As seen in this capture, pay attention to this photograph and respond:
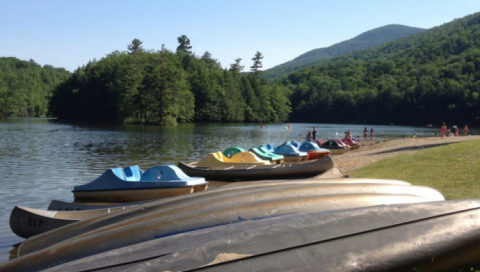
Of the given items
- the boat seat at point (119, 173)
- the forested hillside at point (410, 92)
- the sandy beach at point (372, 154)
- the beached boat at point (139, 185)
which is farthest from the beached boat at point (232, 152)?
the forested hillside at point (410, 92)

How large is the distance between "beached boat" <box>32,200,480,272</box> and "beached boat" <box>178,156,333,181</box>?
11716 mm

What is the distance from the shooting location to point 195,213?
4402 mm

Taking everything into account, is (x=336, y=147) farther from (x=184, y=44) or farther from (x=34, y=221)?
(x=184, y=44)

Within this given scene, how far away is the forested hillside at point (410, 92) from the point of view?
391 feet

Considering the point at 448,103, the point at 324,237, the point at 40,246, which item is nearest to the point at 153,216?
the point at 40,246

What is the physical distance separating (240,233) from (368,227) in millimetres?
967

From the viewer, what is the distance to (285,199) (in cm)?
468

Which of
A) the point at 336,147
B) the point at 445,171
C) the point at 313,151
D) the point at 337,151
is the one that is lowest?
the point at 337,151

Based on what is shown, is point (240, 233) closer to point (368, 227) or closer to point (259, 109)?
point (368, 227)

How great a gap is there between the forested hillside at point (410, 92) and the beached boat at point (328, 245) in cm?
12051

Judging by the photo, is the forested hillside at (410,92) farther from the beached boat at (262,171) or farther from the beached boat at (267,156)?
the beached boat at (262,171)

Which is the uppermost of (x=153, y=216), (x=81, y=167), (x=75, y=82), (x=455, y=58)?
(x=455, y=58)

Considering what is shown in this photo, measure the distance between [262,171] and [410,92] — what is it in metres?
124

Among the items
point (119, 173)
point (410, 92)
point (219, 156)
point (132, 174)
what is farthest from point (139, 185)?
point (410, 92)
